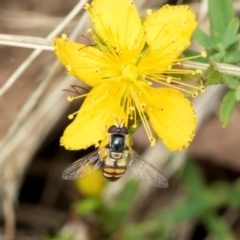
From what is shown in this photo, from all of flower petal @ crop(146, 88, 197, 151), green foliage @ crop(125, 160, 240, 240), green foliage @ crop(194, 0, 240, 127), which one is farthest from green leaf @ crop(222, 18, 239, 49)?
green foliage @ crop(125, 160, 240, 240)

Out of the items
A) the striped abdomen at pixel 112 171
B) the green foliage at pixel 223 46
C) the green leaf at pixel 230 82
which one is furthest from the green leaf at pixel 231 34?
the striped abdomen at pixel 112 171

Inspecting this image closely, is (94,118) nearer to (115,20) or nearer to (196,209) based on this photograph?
(115,20)

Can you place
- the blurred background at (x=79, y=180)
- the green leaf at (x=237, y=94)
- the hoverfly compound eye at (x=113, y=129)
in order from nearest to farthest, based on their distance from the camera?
1. the green leaf at (x=237, y=94)
2. the hoverfly compound eye at (x=113, y=129)
3. the blurred background at (x=79, y=180)

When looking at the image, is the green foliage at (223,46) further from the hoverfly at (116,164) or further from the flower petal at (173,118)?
the hoverfly at (116,164)

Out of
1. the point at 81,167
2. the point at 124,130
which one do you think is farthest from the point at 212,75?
the point at 81,167

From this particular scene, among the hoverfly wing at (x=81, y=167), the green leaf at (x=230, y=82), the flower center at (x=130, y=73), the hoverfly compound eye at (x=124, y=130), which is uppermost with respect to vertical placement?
the flower center at (x=130, y=73)

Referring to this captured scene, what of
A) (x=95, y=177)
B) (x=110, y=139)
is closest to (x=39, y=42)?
(x=110, y=139)

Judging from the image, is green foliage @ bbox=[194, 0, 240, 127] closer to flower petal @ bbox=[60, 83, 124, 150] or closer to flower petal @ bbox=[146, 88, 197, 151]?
flower petal @ bbox=[146, 88, 197, 151]
